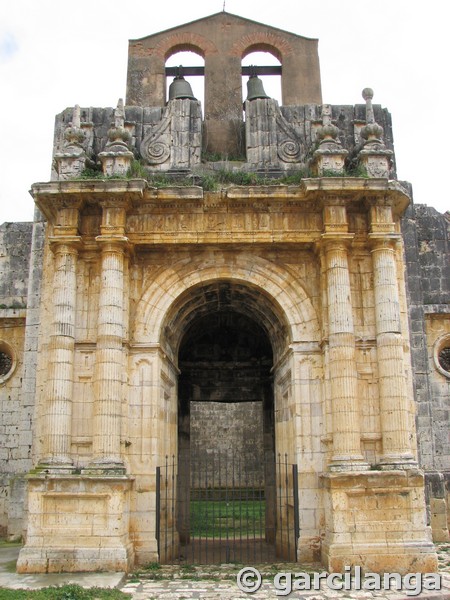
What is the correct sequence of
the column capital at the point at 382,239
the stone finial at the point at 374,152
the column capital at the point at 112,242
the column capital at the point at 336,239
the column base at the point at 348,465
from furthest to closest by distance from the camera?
the stone finial at the point at 374,152 < the column capital at the point at 382,239 < the column capital at the point at 336,239 < the column capital at the point at 112,242 < the column base at the point at 348,465

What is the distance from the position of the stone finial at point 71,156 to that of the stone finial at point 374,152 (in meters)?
5.29

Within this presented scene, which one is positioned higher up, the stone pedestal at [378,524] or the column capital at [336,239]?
the column capital at [336,239]

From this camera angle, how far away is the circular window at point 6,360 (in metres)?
14.9

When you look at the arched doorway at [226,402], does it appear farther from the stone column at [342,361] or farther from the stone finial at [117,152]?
the stone finial at [117,152]

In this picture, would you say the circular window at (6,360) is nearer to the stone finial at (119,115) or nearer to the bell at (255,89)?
the stone finial at (119,115)

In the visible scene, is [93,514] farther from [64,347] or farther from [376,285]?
[376,285]

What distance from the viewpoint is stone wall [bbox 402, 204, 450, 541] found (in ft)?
43.2

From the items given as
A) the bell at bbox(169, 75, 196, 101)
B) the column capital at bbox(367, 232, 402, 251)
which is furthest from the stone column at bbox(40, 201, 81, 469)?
the column capital at bbox(367, 232, 402, 251)

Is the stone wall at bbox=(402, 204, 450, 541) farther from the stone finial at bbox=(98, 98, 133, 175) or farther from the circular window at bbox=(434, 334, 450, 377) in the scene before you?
the stone finial at bbox=(98, 98, 133, 175)

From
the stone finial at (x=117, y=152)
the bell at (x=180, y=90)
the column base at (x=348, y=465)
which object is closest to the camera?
the column base at (x=348, y=465)

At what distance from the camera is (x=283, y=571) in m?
10.4

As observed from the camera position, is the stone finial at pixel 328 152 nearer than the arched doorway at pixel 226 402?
Yes

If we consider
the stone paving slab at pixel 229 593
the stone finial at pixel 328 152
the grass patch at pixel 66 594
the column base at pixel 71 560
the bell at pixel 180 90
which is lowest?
the stone paving slab at pixel 229 593

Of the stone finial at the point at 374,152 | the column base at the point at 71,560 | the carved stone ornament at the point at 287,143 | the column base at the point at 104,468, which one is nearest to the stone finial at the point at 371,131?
the stone finial at the point at 374,152
